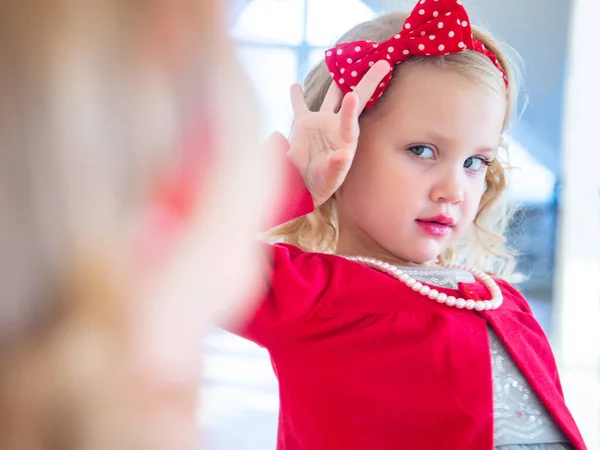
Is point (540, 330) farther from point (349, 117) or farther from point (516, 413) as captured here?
point (349, 117)

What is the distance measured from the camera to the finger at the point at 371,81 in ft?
2.64

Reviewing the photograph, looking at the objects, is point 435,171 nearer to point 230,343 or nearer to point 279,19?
point 279,19

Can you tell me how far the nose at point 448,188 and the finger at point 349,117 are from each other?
4.8 inches

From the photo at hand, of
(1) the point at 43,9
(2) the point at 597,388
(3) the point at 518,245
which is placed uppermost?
(1) the point at 43,9

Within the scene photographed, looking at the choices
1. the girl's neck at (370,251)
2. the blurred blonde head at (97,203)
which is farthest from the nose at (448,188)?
the blurred blonde head at (97,203)

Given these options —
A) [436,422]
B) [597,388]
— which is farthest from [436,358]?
[597,388]

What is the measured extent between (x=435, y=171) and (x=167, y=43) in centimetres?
60

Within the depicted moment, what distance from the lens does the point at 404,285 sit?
2.64 ft

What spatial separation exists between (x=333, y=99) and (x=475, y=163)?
0.20m

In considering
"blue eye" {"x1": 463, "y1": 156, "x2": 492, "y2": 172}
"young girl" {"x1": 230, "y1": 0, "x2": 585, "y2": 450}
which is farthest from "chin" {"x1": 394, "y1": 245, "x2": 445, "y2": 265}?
"blue eye" {"x1": 463, "y1": 156, "x2": 492, "y2": 172}

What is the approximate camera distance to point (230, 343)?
1532mm

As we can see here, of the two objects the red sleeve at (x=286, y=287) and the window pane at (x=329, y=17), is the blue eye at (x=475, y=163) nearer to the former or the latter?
the red sleeve at (x=286, y=287)

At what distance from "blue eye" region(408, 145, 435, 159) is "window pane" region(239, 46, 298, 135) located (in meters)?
0.16

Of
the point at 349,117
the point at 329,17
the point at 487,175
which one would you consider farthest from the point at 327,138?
the point at 329,17
